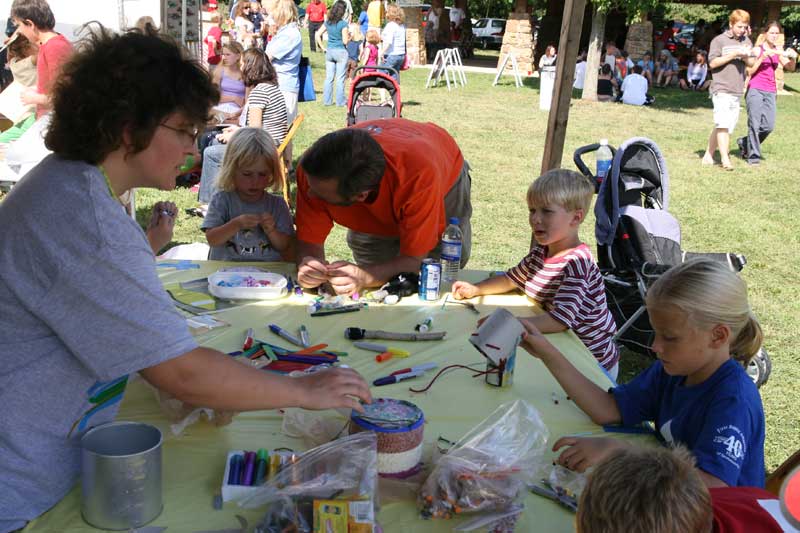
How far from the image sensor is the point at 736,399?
1725 millimetres

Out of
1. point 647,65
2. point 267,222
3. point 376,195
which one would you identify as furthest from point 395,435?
point 647,65

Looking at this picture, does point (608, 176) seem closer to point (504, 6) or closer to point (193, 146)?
point (193, 146)

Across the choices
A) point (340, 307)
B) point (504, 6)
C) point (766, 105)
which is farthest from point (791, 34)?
point (340, 307)

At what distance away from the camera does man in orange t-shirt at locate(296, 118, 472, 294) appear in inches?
108

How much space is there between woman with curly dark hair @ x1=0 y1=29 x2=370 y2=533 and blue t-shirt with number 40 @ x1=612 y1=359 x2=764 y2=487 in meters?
0.84

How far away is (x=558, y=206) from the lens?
281 centimetres

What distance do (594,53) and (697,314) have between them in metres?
15.0

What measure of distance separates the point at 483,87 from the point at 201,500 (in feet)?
55.1

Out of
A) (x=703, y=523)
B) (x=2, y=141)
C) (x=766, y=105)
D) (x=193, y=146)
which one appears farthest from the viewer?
(x=766, y=105)

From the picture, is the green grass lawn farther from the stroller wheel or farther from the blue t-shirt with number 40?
the blue t-shirt with number 40

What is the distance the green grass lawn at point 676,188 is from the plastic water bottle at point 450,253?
5.45 ft

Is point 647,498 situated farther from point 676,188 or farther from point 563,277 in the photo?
point 676,188

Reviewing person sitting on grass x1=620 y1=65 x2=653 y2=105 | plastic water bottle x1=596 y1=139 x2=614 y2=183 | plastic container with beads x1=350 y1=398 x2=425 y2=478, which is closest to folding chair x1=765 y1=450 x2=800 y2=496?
plastic container with beads x1=350 y1=398 x2=425 y2=478

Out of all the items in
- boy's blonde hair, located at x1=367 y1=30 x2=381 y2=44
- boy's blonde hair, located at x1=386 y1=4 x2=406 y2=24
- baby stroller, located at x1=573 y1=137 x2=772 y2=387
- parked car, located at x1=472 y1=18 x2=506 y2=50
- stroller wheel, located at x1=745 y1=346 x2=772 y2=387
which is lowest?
stroller wheel, located at x1=745 y1=346 x2=772 y2=387
